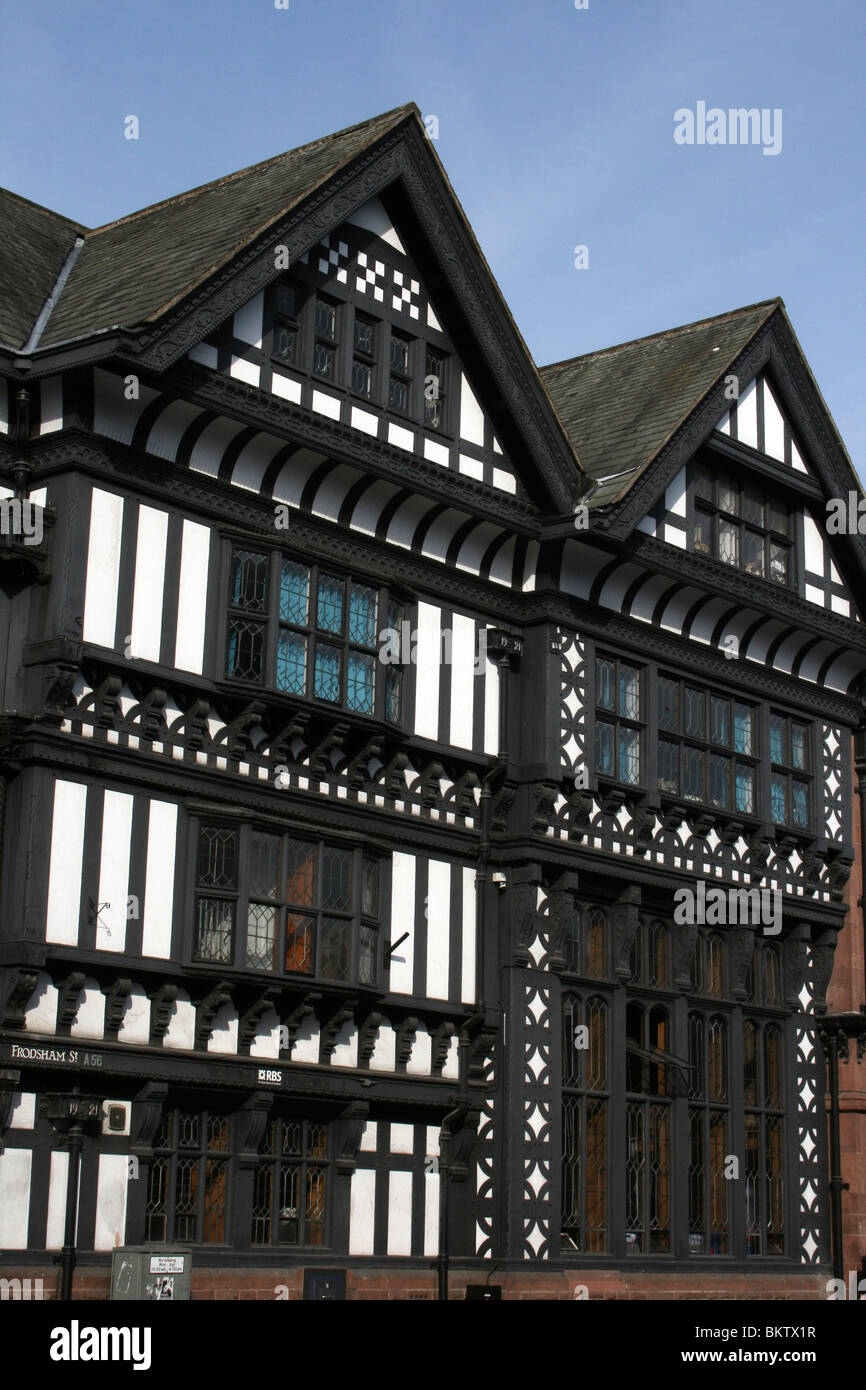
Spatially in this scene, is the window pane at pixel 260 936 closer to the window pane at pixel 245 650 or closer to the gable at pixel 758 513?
the window pane at pixel 245 650

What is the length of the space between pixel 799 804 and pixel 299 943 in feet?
35.0

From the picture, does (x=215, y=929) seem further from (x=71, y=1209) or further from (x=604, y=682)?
(x=604, y=682)

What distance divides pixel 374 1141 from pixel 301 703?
5345mm

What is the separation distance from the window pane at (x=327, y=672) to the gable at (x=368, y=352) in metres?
2.74

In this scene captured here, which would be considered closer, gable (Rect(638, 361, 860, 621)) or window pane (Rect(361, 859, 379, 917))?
window pane (Rect(361, 859, 379, 917))

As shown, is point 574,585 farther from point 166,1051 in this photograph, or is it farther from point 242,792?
point 166,1051

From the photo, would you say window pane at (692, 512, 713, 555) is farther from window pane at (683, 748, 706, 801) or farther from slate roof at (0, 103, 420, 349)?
slate roof at (0, 103, 420, 349)

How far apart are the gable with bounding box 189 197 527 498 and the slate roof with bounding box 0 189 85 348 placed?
245 cm

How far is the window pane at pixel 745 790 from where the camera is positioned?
94.4ft

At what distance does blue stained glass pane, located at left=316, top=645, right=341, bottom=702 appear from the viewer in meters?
22.8

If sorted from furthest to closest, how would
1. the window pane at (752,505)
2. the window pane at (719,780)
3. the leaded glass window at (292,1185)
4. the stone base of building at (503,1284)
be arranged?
the window pane at (752,505) → the window pane at (719,780) → the leaded glass window at (292,1185) → the stone base of building at (503,1284)

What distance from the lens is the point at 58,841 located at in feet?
65.6

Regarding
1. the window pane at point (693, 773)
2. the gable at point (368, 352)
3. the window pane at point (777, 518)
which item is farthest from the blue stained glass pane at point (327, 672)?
the window pane at point (777, 518)

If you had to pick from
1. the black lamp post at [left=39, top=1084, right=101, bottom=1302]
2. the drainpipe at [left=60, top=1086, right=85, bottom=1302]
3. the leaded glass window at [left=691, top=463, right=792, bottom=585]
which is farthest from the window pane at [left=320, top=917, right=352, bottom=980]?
the leaded glass window at [left=691, top=463, right=792, bottom=585]
